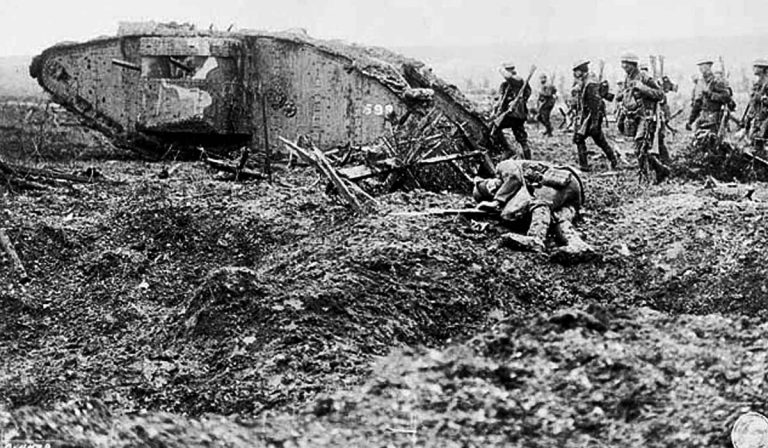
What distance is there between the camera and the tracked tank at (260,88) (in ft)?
45.1

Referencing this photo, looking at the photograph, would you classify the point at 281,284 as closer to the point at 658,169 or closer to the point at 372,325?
the point at 372,325

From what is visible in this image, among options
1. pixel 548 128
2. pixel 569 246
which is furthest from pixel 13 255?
pixel 548 128

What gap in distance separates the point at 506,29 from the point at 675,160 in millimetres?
23720

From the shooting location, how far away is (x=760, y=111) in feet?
42.6

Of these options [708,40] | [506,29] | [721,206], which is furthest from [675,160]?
[708,40]

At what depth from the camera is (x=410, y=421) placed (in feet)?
18.3

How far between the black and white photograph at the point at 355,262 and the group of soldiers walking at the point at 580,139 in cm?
3

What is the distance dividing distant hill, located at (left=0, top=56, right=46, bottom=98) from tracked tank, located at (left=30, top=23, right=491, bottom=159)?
29.3 ft

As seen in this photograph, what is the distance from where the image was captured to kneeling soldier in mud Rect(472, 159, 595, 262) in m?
8.86

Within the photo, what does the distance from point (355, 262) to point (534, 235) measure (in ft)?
5.76

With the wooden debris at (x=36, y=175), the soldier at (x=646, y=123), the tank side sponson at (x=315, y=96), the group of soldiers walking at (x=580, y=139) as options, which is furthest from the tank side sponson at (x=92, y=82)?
the soldier at (x=646, y=123)

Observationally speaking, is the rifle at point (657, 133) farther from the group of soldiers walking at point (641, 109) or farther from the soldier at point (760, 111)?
the soldier at point (760, 111)

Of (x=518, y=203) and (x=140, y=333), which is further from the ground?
(x=518, y=203)

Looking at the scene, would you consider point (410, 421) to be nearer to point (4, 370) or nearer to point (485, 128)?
point (4, 370)
